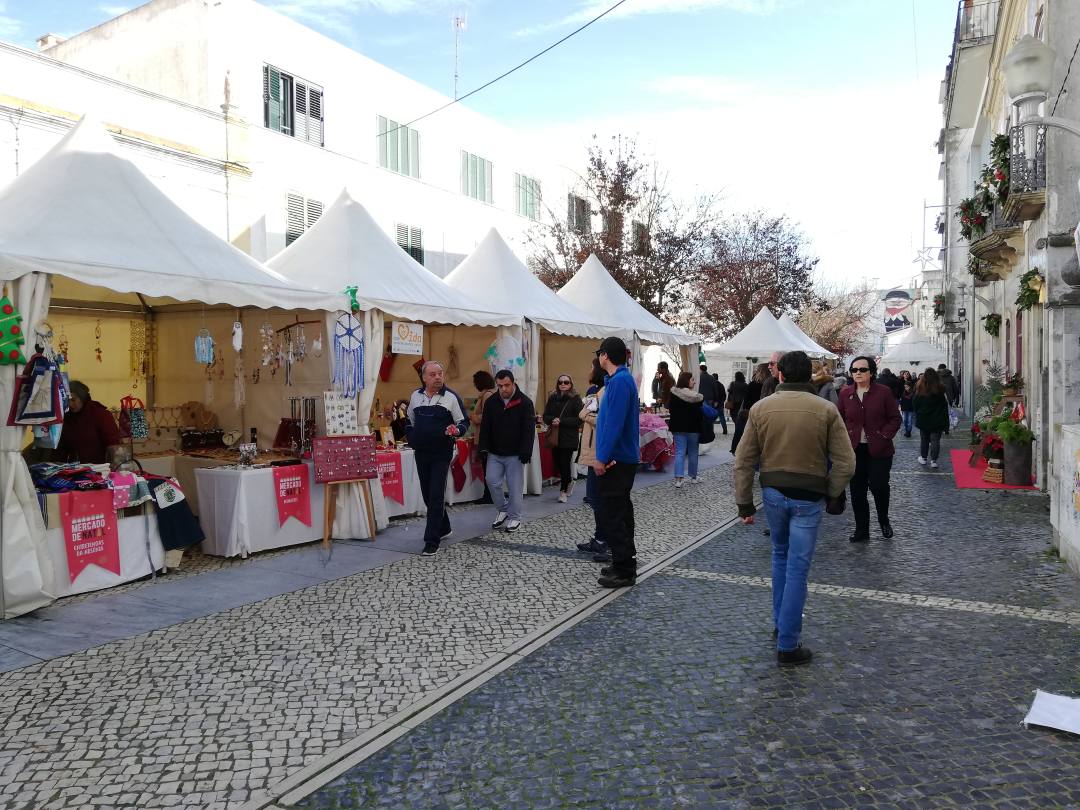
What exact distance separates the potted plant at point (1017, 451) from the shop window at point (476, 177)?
1684cm

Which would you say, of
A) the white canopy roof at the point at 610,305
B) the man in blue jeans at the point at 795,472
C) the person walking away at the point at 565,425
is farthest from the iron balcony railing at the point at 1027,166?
the man in blue jeans at the point at 795,472

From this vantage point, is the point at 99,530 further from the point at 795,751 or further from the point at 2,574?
the point at 795,751

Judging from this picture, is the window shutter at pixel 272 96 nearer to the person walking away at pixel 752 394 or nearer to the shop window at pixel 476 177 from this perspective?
the shop window at pixel 476 177

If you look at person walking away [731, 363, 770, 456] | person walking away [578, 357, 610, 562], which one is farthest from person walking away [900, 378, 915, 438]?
person walking away [578, 357, 610, 562]

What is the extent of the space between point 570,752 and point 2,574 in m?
4.23

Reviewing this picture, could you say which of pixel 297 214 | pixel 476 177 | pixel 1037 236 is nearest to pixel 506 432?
pixel 1037 236

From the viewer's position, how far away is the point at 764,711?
13.0 feet

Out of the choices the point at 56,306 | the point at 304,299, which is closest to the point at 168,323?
the point at 56,306

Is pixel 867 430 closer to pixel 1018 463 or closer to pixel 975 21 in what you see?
pixel 1018 463

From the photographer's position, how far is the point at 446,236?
75.4 feet

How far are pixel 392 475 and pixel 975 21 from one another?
73.1ft

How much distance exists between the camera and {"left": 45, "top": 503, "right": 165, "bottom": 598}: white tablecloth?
590 cm

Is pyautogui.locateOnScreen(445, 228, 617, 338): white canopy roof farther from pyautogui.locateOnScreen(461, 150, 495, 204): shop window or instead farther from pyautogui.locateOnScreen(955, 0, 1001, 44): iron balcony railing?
pyautogui.locateOnScreen(955, 0, 1001, 44): iron balcony railing

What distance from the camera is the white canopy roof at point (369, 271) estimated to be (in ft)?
28.2
